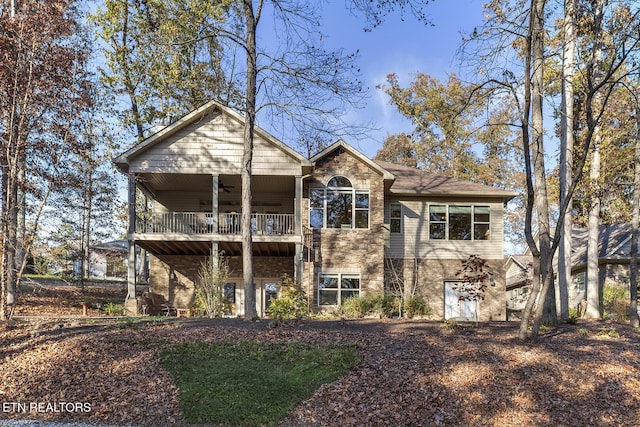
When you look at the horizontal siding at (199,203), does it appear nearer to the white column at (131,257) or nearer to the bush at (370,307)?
the white column at (131,257)

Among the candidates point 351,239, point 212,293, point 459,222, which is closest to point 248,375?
point 212,293

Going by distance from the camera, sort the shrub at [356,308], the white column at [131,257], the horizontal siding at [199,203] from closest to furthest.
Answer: the shrub at [356,308]
the white column at [131,257]
the horizontal siding at [199,203]

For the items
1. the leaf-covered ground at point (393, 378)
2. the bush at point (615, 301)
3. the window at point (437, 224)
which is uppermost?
the window at point (437, 224)

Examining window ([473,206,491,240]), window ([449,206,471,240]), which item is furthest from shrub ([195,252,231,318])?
window ([473,206,491,240])

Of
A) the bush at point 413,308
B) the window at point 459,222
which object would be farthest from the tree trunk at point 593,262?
the bush at point 413,308

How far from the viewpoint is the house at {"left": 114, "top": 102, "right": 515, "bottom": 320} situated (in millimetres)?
16625

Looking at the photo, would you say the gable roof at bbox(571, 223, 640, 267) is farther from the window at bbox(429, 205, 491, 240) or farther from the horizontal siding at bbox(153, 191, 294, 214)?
the horizontal siding at bbox(153, 191, 294, 214)

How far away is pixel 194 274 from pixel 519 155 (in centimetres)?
2403

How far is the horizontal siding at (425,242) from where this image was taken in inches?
741

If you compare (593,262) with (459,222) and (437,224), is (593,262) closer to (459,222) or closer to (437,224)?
(459,222)

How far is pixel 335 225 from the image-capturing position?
57.5 feet

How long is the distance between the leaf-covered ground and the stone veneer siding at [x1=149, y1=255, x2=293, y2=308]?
880 cm

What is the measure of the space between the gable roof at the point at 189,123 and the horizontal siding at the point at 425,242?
4976mm

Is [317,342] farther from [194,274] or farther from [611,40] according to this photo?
[194,274]
